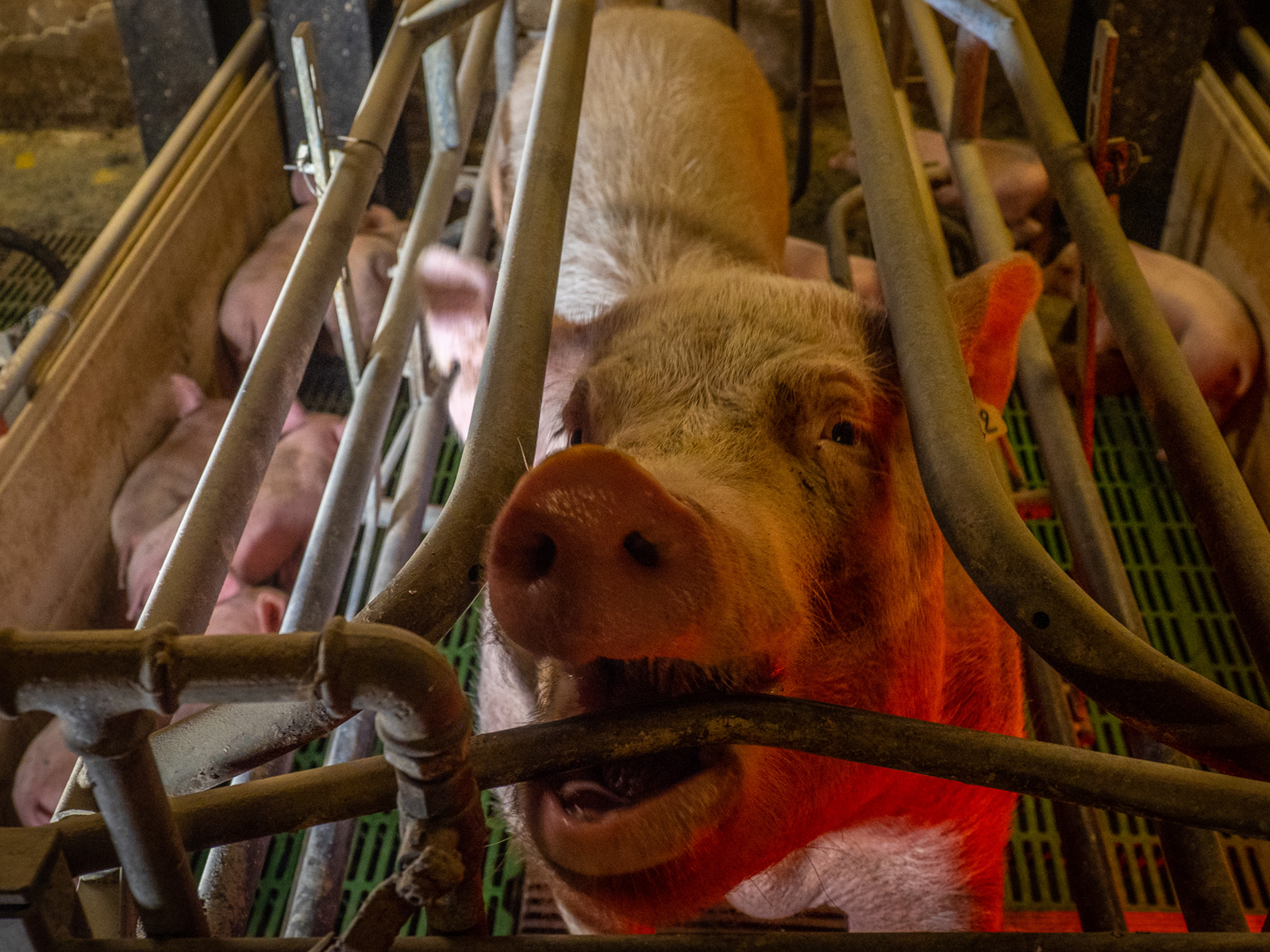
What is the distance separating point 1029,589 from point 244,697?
0.68 metres

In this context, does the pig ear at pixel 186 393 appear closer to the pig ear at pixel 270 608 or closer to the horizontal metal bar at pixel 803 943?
the pig ear at pixel 270 608

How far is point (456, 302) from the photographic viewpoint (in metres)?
1.88

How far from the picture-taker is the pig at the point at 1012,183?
4.33 metres

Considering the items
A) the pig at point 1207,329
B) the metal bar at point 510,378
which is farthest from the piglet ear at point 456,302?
the pig at point 1207,329

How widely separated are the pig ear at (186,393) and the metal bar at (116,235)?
0.49m

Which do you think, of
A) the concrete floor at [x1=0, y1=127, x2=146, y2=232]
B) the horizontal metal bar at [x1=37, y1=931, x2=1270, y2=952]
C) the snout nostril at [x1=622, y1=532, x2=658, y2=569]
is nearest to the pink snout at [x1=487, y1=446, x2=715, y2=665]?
the snout nostril at [x1=622, y1=532, x2=658, y2=569]

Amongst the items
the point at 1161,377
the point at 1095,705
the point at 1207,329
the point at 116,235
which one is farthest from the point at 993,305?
the point at 116,235

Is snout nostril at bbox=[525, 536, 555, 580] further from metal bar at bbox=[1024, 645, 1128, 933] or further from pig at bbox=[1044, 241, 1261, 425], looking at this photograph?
pig at bbox=[1044, 241, 1261, 425]

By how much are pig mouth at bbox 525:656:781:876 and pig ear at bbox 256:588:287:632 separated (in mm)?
2027

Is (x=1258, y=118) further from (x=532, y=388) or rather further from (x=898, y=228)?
(x=532, y=388)

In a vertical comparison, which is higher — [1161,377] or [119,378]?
[1161,377]

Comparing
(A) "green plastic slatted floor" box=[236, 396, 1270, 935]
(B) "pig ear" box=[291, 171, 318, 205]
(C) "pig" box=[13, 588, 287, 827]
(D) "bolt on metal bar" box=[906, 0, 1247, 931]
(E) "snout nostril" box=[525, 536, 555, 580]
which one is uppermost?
(E) "snout nostril" box=[525, 536, 555, 580]

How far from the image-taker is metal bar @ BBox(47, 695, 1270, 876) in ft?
2.88

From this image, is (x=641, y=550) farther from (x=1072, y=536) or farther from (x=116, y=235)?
(x=116, y=235)
